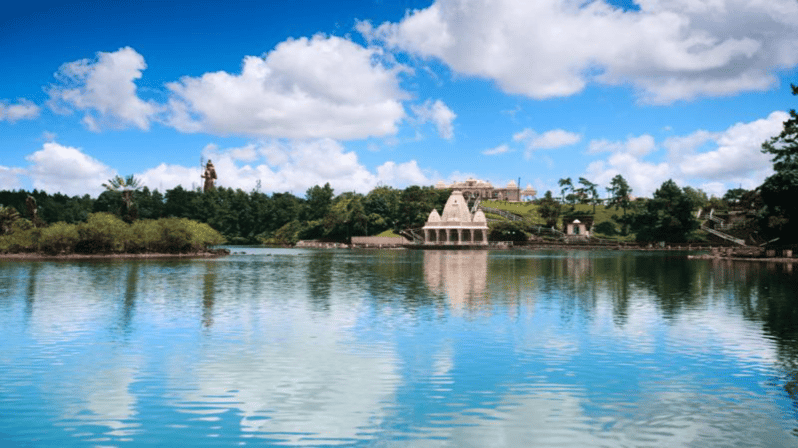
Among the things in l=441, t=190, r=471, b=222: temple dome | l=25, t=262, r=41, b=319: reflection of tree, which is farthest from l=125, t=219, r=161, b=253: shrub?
l=441, t=190, r=471, b=222: temple dome

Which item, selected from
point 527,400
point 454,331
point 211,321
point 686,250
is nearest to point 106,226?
point 211,321

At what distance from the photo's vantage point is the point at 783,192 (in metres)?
72.8

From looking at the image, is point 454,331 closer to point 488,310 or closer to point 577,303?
point 488,310

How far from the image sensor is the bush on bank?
82312 millimetres

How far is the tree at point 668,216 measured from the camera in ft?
416

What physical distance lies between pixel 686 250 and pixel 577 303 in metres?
100

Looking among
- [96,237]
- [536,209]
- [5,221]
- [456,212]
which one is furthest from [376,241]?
[5,221]

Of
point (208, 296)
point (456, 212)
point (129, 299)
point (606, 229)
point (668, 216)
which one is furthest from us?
point (606, 229)

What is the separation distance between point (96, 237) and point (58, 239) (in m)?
4.33

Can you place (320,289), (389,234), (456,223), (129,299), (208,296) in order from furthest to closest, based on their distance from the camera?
1. (389,234)
2. (456,223)
3. (320,289)
4. (208,296)
5. (129,299)

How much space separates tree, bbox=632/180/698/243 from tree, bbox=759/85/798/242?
4677cm

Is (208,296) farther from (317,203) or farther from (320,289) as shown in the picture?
(317,203)

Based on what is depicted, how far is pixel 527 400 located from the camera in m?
15.1

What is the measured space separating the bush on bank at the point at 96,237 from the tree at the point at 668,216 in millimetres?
88896
